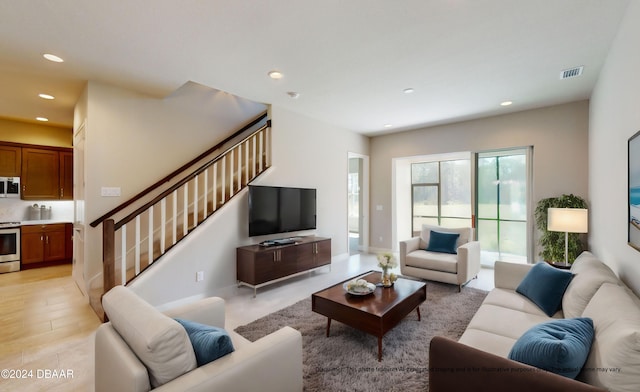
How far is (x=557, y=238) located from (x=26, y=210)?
9.16m

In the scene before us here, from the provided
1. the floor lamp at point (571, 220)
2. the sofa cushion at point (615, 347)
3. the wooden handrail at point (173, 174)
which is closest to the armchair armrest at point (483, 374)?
the sofa cushion at point (615, 347)

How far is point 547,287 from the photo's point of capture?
2256 mm

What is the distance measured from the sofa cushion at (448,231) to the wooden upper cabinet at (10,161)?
291 inches

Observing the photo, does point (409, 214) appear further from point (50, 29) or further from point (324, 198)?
point (50, 29)

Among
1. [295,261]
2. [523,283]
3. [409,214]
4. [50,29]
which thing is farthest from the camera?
[409,214]

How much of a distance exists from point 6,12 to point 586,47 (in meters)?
5.05

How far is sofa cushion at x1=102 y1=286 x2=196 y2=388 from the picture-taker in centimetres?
112

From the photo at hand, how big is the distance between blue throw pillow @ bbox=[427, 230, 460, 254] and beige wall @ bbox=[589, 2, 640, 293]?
5.31ft

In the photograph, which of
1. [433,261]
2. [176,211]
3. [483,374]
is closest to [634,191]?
[483,374]

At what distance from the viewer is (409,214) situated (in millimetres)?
6859

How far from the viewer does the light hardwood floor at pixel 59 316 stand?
2.17 metres

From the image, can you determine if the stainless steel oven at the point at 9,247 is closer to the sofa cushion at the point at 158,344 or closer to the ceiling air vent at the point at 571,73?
the sofa cushion at the point at 158,344

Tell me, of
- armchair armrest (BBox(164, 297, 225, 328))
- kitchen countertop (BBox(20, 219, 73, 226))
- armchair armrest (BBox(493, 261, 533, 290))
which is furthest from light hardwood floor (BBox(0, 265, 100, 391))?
armchair armrest (BBox(493, 261, 533, 290))

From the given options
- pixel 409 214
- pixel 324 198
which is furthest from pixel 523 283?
pixel 409 214
